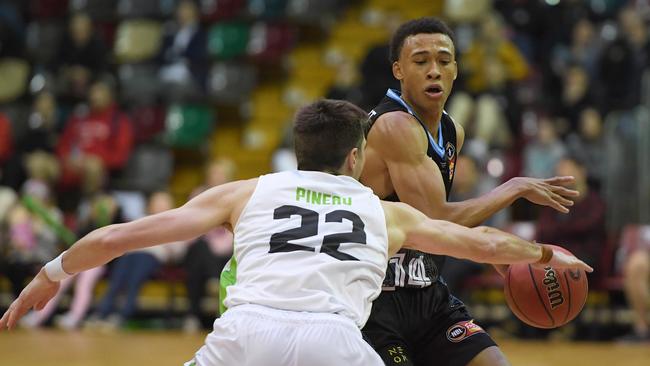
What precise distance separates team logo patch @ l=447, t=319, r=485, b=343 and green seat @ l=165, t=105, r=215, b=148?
30.1ft

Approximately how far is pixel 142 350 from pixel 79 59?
5770 millimetres

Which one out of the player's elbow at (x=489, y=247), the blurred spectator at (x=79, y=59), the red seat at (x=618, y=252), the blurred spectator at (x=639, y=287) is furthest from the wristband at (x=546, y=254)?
the blurred spectator at (x=79, y=59)

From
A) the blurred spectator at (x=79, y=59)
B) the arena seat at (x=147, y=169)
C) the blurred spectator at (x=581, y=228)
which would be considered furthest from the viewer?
the blurred spectator at (x=79, y=59)

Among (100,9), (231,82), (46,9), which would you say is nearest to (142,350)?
(231,82)

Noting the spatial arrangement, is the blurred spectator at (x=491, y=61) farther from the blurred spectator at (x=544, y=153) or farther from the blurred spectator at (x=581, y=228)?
the blurred spectator at (x=581, y=228)

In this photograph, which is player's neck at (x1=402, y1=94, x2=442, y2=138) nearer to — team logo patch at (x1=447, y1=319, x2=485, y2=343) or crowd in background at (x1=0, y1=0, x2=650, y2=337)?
team logo patch at (x1=447, y1=319, x2=485, y2=343)

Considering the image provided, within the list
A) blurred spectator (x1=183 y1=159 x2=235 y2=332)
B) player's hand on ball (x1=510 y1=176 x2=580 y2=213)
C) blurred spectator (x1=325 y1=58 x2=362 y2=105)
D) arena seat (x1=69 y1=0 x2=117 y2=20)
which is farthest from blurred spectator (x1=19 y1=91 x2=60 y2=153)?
player's hand on ball (x1=510 y1=176 x2=580 y2=213)

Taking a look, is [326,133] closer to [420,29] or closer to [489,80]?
[420,29]

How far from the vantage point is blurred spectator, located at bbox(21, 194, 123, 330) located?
37.9 feet

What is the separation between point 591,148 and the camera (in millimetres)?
11578

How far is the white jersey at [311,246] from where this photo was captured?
3578 mm

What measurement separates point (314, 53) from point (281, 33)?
2.15 ft

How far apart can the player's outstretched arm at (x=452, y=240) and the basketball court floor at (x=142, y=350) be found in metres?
4.76

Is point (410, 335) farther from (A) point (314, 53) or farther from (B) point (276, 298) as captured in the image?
(A) point (314, 53)
